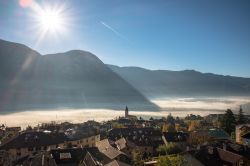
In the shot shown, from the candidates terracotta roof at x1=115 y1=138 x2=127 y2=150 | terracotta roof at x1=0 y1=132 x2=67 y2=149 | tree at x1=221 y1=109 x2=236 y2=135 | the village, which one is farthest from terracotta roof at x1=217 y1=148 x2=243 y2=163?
tree at x1=221 y1=109 x2=236 y2=135

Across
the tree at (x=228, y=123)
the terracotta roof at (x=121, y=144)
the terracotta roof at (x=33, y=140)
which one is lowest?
the terracotta roof at (x=121, y=144)

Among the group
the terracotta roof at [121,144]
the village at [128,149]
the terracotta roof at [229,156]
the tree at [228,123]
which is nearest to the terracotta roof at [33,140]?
the village at [128,149]

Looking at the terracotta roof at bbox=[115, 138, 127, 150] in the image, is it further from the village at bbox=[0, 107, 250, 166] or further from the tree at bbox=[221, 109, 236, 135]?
the tree at bbox=[221, 109, 236, 135]

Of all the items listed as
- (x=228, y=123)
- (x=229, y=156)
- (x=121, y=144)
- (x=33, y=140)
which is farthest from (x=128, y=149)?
(x=228, y=123)

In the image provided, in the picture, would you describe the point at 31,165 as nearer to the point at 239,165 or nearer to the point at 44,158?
the point at 44,158

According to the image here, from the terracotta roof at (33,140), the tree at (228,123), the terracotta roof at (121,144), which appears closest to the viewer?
the terracotta roof at (33,140)

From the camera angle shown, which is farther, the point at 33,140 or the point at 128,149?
the point at 128,149

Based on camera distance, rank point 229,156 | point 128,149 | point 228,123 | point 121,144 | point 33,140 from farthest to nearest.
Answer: point 228,123 → point 121,144 → point 128,149 → point 33,140 → point 229,156

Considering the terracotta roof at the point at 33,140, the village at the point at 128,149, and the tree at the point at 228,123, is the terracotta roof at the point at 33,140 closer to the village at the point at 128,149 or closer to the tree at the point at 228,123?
the village at the point at 128,149

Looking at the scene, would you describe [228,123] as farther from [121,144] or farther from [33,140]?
[33,140]

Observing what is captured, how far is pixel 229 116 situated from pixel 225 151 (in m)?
57.0

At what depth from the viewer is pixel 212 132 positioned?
4321 inches

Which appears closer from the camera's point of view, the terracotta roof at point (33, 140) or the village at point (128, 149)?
the village at point (128, 149)

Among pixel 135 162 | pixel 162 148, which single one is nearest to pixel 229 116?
pixel 162 148
